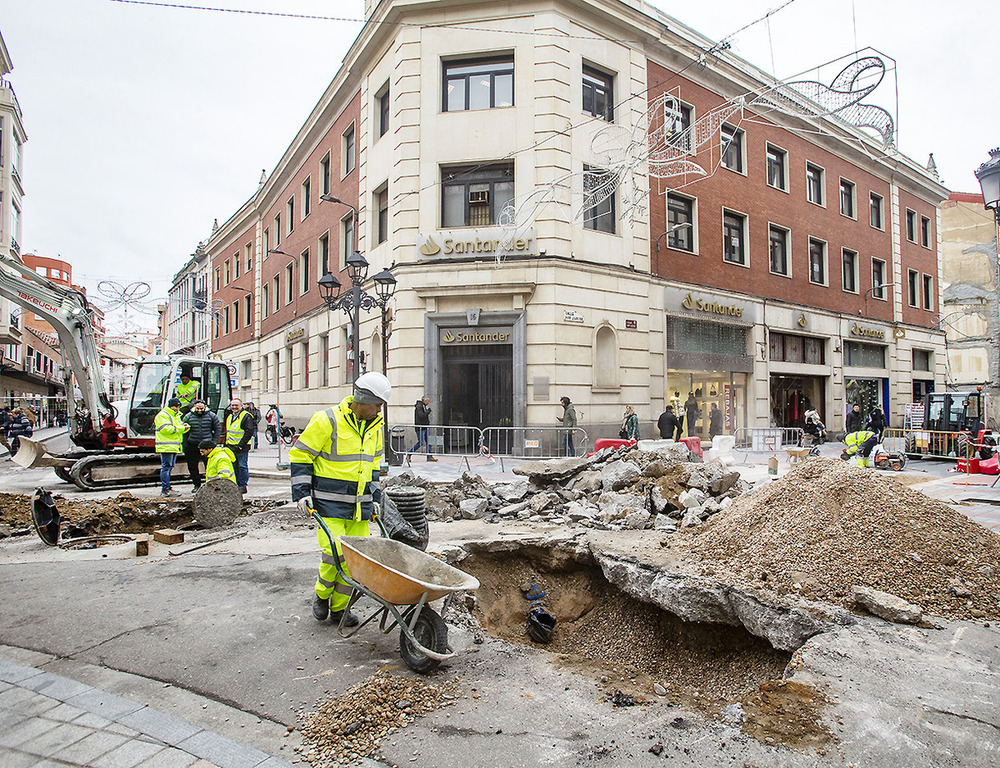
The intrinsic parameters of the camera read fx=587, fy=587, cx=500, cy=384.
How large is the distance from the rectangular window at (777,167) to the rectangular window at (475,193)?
438 inches

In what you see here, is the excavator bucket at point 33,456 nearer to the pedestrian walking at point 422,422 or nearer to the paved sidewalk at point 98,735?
the pedestrian walking at point 422,422

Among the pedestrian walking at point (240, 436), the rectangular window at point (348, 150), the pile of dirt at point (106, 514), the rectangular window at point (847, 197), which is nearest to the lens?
the pile of dirt at point (106, 514)

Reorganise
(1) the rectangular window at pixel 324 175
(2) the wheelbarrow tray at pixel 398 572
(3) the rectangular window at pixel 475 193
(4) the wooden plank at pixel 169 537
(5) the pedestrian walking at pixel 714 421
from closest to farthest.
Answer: (2) the wheelbarrow tray at pixel 398 572 → (4) the wooden plank at pixel 169 537 → (3) the rectangular window at pixel 475 193 → (5) the pedestrian walking at pixel 714 421 → (1) the rectangular window at pixel 324 175

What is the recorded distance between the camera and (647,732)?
8.96 feet

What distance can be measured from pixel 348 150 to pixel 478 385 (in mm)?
10575

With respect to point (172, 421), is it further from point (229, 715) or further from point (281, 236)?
point (281, 236)

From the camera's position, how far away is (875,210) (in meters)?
26.2

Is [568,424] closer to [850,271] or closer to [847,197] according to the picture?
[850,271]

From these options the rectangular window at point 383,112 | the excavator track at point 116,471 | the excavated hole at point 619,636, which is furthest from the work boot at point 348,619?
the rectangular window at point 383,112

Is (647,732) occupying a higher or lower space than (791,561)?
lower

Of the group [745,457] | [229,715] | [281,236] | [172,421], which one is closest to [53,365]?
[281,236]

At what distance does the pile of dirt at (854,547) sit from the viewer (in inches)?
158

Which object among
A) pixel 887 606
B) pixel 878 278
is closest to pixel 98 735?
pixel 887 606

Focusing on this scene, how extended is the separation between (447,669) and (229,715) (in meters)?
1.15
